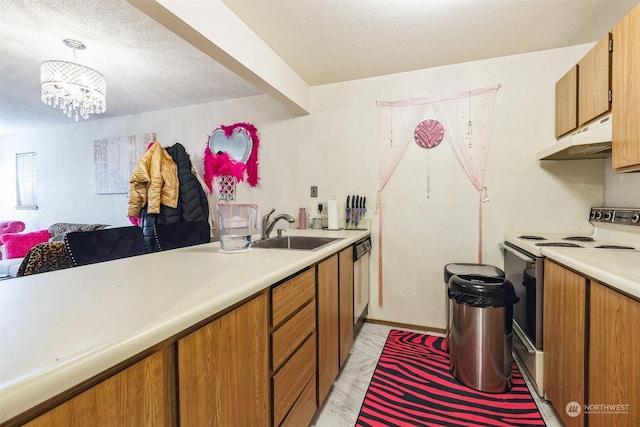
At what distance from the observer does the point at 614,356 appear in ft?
3.38

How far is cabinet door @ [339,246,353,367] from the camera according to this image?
6.06 ft

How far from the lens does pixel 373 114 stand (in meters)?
2.70

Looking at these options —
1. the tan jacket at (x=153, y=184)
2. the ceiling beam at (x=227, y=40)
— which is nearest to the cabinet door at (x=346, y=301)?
the ceiling beam at (x=227, y=40)

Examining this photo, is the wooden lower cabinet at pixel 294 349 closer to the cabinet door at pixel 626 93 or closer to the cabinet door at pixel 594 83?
the cabinet door at pixel 626 93

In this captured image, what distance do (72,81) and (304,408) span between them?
2718 millimetres

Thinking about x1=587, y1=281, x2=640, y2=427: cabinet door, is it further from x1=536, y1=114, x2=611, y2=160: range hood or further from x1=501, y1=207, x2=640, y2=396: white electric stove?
x1=536, y1=114, x2=611, y2=160: range hood

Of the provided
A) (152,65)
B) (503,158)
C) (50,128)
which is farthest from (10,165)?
(503,158)

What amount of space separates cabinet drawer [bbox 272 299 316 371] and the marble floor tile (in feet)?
1.82

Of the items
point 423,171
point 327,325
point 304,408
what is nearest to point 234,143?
point 423,171

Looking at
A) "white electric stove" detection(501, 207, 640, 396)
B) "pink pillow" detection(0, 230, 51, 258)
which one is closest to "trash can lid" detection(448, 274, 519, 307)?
"white electric stove" detection(501, 207, 640, 396)

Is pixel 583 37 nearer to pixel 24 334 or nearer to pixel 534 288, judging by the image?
pixel 534 288

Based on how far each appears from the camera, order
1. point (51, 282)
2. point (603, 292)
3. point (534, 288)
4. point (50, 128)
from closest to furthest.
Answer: point (51, 282), point (603, 292), point (534, 288), point (50, 128)

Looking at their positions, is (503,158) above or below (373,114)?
below

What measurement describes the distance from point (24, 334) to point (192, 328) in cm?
30
